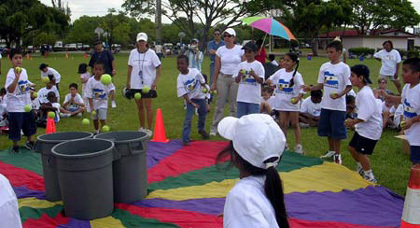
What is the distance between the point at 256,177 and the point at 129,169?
288 cm

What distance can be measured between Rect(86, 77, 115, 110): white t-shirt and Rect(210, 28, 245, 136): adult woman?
6.99 feet

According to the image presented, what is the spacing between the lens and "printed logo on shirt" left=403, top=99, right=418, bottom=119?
469 centimetres

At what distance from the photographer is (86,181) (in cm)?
407

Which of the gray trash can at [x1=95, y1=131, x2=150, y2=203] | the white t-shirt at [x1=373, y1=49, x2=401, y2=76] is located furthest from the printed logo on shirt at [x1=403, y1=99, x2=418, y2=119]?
the white t-shirt at [x1=373, y1=49, x2=401, y2=76]

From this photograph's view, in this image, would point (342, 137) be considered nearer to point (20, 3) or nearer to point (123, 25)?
point (20, 3)

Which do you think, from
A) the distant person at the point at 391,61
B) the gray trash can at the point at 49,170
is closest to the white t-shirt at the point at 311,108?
the distant person at the point at 391,61

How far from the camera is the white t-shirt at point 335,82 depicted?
6.15 metres

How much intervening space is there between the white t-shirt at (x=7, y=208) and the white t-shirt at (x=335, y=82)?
5.30 meters

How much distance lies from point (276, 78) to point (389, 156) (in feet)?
7.64

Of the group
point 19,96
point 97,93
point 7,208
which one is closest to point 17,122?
point 19,96

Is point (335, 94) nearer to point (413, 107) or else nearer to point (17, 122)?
point (413, 107)

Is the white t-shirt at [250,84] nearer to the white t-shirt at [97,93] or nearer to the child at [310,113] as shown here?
the child at [310,113]

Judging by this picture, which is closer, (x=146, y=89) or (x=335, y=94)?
(x=335, y=94)

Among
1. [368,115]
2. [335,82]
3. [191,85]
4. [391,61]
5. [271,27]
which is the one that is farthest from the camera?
[391,61]
